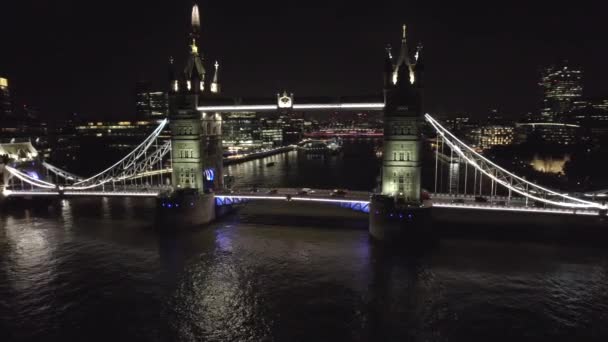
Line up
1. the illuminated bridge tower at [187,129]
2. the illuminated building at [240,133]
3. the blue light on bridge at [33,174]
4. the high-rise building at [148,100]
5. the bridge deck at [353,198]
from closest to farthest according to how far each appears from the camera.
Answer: the bridge deck at [353,198] → the illuminated bridge tower at [187,129] → the blue light on bridge at [33,174] → the illuminated building at [240,133] → the high-rise building at [148,100]

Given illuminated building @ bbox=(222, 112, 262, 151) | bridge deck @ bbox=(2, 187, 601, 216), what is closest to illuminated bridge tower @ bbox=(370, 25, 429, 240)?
bridge deck @ bbox=(2, 187, 601, 216)

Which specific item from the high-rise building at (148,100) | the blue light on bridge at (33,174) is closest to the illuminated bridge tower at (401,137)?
the blue light on bridge at (33,174)

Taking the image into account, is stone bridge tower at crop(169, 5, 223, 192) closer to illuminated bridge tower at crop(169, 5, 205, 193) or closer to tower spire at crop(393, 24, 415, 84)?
illuminated bridge tower at crop(169, 5, 205, 193)

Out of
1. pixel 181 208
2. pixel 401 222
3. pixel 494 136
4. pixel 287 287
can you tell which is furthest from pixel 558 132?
pixel 287 287

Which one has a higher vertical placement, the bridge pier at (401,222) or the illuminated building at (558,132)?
the illuminated building at (558,132)

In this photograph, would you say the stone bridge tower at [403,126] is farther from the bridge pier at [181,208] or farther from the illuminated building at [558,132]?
the illuminated building at [558,132]

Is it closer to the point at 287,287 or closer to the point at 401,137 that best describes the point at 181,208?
the point at 287,287
